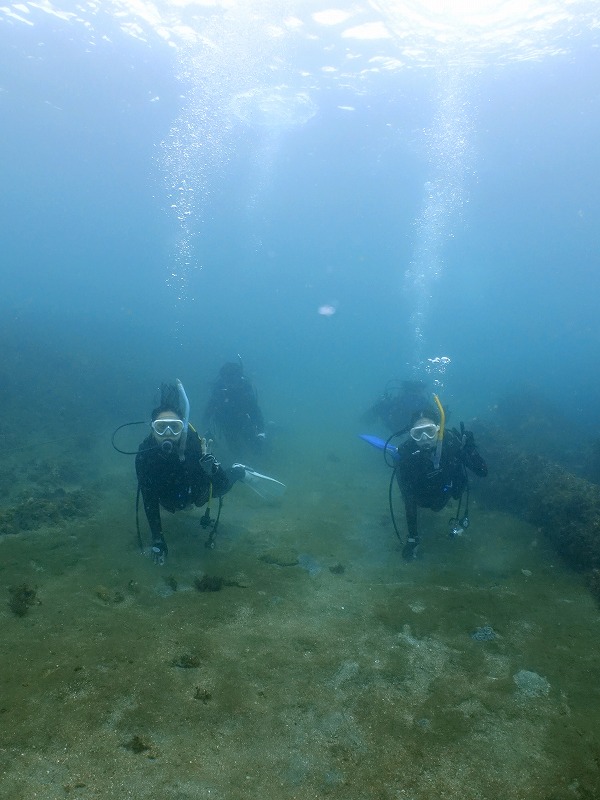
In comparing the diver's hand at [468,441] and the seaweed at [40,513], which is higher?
the diver's hand at [468,441]

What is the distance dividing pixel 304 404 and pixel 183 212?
78033 mm

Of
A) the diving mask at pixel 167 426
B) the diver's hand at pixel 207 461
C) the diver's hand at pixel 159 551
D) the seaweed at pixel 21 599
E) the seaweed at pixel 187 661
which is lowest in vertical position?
the diver's hand at pixel 159 551

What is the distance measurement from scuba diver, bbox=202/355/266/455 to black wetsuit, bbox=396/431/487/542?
22.6ft

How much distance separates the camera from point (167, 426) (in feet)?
20.7

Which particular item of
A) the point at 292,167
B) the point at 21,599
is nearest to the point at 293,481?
the point at 21,599

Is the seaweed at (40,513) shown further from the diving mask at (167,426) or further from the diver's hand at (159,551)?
the diving mask at (167,426)

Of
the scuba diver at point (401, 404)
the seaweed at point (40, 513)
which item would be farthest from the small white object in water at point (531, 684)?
the scuba diver at point (401, 404)

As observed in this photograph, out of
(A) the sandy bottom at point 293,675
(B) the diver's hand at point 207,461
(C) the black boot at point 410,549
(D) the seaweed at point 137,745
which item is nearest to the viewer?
(A) the sandy bottom at point 293,675

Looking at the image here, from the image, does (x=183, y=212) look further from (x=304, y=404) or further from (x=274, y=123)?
(x=304, y=404)

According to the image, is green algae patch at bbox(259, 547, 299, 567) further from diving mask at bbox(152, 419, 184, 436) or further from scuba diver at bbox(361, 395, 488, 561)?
diving mask at bbox(152, 419, 184, 436)

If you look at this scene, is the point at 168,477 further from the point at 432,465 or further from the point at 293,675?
the point at 432,465

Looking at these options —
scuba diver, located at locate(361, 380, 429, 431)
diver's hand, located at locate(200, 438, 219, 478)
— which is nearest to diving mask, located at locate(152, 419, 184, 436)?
diver's hand, located at locate(200, 438, 219, 478)

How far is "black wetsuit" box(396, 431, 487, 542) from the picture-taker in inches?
278

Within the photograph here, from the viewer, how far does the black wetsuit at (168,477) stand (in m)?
6.41
